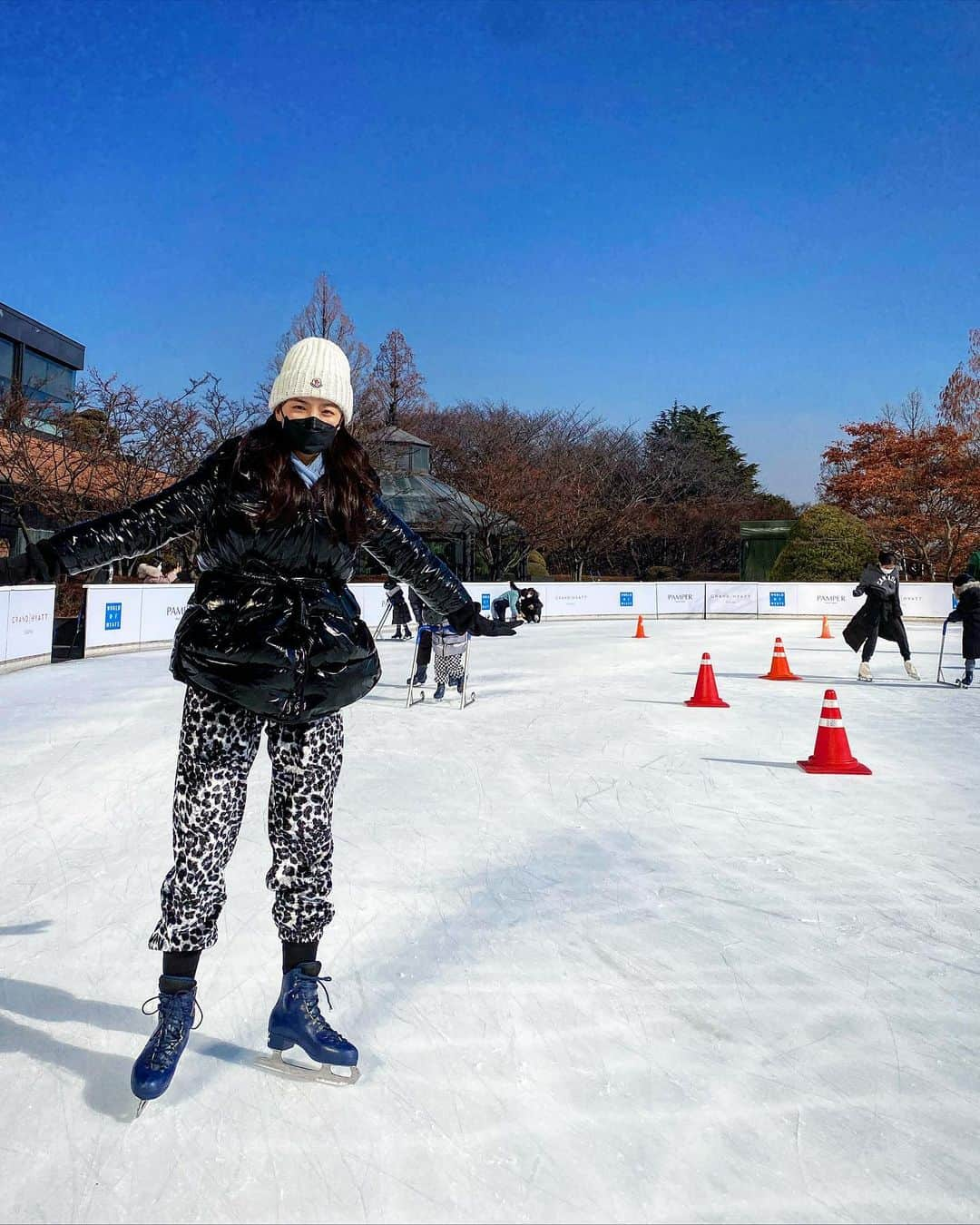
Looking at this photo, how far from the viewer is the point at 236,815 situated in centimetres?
234

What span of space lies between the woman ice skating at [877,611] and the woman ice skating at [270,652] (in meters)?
9.86

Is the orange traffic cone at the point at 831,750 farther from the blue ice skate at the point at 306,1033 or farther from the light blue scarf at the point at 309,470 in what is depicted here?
the light blue scarf at the point at 309,470

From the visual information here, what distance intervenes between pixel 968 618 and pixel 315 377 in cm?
1054

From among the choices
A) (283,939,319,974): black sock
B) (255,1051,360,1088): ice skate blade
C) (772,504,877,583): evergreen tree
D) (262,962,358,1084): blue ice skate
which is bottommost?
(255,1051,360,1088): ice skate blade

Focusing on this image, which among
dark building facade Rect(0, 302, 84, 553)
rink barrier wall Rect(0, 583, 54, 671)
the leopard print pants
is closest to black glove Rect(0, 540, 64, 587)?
the leopard print pants

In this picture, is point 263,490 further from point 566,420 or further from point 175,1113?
point 566,420

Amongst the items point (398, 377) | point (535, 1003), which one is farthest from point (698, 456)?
point (535, 1003)

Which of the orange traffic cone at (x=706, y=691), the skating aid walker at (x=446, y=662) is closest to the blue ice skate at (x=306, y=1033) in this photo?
the skating aid walker at (x=446, y=662)

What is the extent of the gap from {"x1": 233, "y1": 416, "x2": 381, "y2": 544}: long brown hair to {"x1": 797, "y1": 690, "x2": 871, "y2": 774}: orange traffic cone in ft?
14.7

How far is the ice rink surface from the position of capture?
1904 mm

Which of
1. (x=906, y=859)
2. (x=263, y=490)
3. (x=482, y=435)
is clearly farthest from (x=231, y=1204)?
(x=482, y=435)

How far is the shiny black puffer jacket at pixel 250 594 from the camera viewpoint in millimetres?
2221

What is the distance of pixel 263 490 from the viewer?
7.29ft

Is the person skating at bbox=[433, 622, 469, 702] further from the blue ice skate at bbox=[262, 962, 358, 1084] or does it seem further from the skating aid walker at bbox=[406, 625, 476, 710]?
the blue ice skate at bbox=[262, 962, 358, 1084]
